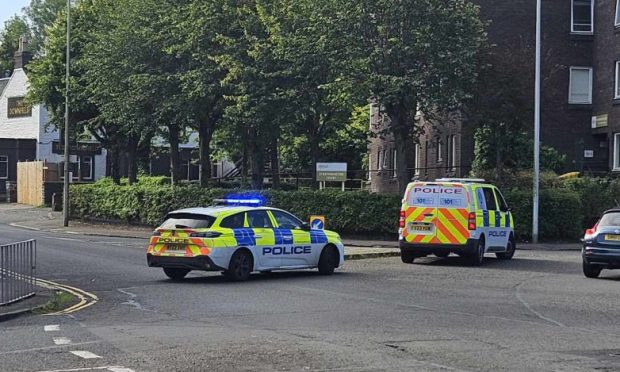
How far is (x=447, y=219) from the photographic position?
888 inches

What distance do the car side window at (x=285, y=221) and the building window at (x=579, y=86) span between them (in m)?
24.6

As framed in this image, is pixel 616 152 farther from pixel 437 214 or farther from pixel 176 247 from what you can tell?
pixel 176 247

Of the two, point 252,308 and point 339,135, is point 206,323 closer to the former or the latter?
point 252,308

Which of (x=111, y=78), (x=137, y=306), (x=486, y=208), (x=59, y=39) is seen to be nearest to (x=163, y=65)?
(x=111, y=78)

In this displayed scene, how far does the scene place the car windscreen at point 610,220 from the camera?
19.6 m

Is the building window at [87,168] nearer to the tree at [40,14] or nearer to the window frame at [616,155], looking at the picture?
the tree at [40,14]

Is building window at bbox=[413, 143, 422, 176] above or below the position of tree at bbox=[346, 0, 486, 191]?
below

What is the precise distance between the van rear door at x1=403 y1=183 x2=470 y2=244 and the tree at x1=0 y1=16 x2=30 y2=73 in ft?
234

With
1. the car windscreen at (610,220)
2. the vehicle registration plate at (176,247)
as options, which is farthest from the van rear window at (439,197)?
the vehicle registration plate at (176,247)

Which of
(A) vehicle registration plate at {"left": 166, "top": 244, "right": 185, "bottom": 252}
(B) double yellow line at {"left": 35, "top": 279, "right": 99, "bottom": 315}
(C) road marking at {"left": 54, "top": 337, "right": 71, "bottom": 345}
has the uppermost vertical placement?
(A) vehicle registration plate at {"left": 166, "top": 244, "right": 185, "bottom": 252}

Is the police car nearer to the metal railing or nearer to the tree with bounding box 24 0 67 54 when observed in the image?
the metal railing

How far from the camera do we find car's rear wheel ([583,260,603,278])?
2006cm

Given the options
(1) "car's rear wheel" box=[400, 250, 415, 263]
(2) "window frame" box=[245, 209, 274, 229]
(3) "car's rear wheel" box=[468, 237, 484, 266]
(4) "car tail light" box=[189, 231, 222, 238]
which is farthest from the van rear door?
(4) "car tail light" box=[189, 231, 222, 238]

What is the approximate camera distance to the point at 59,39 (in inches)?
1813
